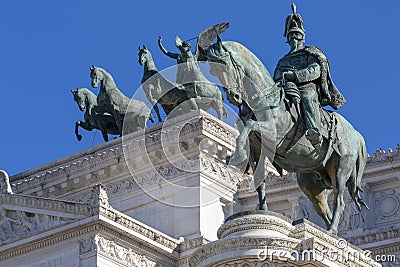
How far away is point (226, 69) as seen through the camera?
37.4 metres

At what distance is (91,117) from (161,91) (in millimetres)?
3391

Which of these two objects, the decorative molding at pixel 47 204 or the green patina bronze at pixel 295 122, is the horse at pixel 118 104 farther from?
the green patina bronze at pixel 295 122

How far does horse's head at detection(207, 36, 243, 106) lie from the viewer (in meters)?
37.2

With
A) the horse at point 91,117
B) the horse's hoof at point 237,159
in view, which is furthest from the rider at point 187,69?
the horse's hoof at point 237,159

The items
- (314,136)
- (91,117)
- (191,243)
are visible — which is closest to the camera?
(314,136)

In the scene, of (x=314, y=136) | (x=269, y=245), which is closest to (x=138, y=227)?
(x=314, y=136)

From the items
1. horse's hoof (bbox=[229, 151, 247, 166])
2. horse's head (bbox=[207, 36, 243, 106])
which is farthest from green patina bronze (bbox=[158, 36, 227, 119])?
horse's hoof (bbox=[229, 151, 247, 166])

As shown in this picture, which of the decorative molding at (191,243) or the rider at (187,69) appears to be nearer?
the decorative molding at (191,243)

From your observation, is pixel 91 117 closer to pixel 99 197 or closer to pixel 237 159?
pixel 99 197

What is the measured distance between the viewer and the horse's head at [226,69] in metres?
37.2

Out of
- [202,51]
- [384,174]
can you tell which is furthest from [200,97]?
[202,51]

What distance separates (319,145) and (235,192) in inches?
648

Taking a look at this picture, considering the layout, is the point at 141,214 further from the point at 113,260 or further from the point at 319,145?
the point at 319,145

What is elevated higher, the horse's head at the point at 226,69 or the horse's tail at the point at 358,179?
the horse's head at the point at 226,69
